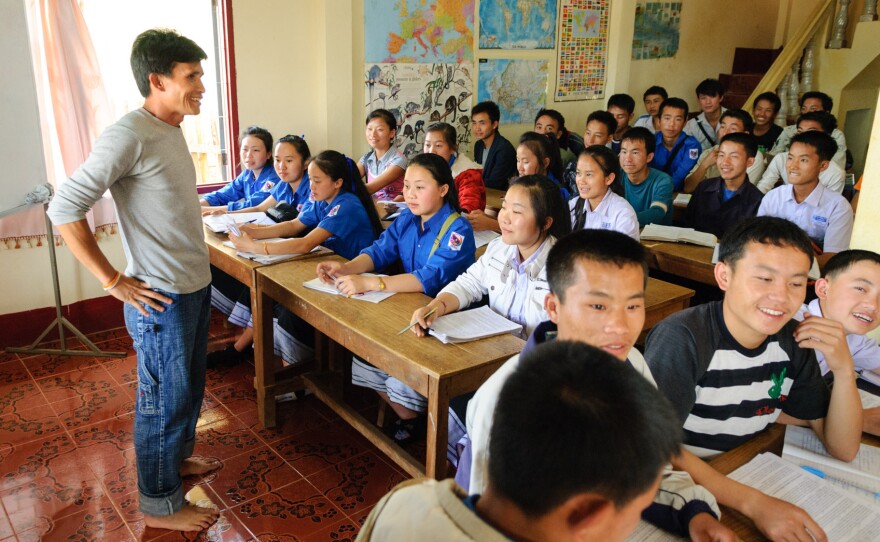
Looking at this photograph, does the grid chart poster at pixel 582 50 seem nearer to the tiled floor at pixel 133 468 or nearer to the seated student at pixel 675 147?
the seated student at pixel 675 147

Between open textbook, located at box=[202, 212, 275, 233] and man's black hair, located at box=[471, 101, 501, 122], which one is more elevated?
man's black hair, located at box=[471, 101, 501, 122]

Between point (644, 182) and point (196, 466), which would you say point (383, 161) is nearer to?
point (644, 182)

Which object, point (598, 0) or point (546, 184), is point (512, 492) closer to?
point (546, 184)

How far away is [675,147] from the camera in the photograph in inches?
208

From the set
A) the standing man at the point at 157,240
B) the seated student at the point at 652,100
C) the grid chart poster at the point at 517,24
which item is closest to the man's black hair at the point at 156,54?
the standing man at the point at 157,240

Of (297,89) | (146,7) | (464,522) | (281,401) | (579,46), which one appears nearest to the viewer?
(464,522)

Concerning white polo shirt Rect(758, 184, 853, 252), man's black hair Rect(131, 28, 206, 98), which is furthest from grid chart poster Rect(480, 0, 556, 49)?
man's black hair Rect(131, 28, 206, 98)

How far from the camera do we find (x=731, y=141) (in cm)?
387

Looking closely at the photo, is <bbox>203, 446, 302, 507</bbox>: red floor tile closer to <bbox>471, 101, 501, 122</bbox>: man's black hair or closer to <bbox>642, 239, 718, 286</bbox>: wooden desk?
<bbox>642, 239, 718, 286</bbox>: wooden desk

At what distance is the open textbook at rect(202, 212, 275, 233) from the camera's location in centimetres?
332

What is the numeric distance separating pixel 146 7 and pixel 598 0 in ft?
13.0

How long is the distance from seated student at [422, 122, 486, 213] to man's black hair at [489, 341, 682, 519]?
3.16m

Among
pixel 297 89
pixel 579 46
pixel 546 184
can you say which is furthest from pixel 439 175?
pixel 579 46

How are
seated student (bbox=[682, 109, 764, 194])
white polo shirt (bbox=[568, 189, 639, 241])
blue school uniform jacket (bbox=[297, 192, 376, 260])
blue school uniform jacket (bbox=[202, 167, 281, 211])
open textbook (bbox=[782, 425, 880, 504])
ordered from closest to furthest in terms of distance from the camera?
1. open textbook (bbox=[782, 425, 880, 504])
2. blue school uniform jacket (bbox=[297, 192, 376, 260])
3. white polo shirt (bbox=[568, 189, 639, 241])
4. blue school uniform jacket (bbox=[202, 167, 281, 211])
5. seated student (bbox=[682, 109, 764, 194])
